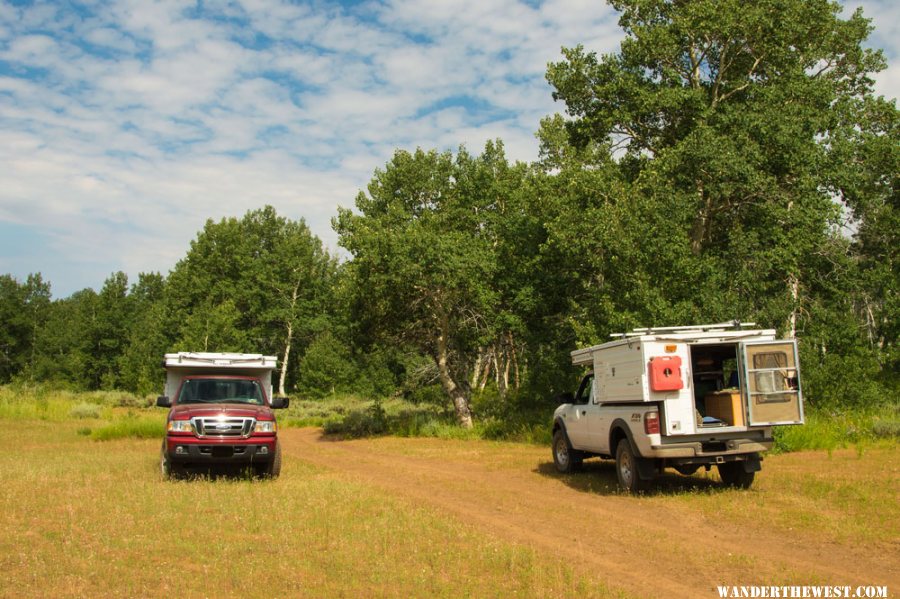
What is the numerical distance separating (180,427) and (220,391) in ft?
5.65

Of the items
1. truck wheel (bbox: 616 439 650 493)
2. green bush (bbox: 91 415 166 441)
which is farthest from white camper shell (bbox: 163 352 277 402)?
green bush (bbox: 91 415 166 441)

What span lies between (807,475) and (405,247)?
45.8 ft

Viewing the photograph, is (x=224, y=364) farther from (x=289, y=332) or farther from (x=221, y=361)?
(x=289, y=332)

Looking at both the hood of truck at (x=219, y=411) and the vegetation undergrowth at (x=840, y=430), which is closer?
the hood of truck at (x=219, y=411)

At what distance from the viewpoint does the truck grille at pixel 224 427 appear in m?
12.8

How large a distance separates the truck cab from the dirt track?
2171mm

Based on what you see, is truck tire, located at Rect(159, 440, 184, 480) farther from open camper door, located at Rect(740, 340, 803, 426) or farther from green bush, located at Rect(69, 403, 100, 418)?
green bush, located at Rect(69, 403, 100, 418)

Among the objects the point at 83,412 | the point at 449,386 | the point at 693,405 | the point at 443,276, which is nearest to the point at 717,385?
the point at 693,405

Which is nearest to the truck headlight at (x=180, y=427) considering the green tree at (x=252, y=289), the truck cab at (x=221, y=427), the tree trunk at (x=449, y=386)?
the truck cab at (x=221, y=427)

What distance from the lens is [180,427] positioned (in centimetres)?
1279

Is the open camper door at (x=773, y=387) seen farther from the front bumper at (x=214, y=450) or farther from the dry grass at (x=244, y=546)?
the front bumper at (x=214, y=450)

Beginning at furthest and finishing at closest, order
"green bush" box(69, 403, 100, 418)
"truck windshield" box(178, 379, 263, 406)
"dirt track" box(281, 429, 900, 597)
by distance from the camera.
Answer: "green bush" box(69, 403, 100, 418) → "truck windshield" box(178, 379, 263, 406) → "dirt track" box(281, 429, 900, 597)

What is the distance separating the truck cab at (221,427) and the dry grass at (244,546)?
1.78 feet

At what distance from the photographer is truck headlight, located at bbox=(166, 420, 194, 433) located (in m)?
12.8
